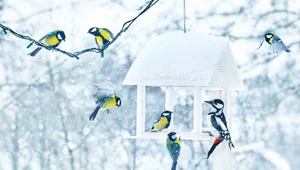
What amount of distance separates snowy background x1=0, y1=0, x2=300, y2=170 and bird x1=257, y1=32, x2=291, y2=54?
0.19ft

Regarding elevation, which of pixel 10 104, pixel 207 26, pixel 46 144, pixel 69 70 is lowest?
pixel 46 144

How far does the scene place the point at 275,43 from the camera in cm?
231

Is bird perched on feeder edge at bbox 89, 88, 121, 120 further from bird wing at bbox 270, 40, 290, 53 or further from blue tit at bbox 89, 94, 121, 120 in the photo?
bird wing at bbox 270, 40, 290, 53

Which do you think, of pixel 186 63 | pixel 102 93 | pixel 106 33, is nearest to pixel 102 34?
pixel 106 33

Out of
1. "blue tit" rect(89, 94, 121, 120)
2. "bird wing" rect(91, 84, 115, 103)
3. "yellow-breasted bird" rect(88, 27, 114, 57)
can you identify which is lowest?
"blue tit" rect(89, 94, 121, 120)

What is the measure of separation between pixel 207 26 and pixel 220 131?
0.75 metres

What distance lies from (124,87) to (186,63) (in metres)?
0.85

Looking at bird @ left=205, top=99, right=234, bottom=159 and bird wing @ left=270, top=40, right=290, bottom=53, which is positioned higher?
bird wing @ left=270, top=40, right=290, bottom=53

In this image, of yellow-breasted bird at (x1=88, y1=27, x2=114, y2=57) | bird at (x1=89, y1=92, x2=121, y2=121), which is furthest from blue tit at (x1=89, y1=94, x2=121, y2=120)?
yellow-breasted bird at (x1=88, y1=27, x2=114, y2=57)

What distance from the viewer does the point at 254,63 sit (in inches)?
94.0

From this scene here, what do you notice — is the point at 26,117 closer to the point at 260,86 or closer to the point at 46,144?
the point at 46,144

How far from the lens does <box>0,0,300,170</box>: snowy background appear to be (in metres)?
2.39

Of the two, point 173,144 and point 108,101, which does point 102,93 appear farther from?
point 173,144

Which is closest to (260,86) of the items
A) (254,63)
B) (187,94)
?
(254,63)
